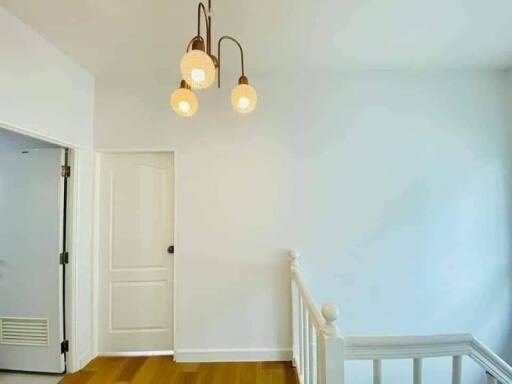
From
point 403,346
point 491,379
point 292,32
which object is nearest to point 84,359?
point 403,346

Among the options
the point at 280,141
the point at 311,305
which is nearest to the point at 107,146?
the point at 280,141

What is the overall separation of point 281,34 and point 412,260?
237 cm

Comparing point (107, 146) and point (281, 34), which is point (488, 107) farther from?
point (107, 146)

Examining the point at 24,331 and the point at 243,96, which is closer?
the point at 243,96

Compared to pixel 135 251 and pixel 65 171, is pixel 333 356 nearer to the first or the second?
pixel 135 251

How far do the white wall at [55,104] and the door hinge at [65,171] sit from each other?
0.10 meters

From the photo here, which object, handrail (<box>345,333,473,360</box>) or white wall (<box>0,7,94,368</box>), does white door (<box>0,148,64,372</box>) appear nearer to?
white wall (<box>0,7,94,368</box>)

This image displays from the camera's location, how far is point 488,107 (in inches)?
113

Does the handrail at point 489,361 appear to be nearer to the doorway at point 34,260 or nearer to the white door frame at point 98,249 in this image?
the white door frame at point 98,249

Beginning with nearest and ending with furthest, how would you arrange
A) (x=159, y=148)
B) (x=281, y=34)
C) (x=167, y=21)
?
(x=167, y=21), (x=281, y=34), (x=159, y=148)

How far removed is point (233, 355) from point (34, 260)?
2043 millimetres

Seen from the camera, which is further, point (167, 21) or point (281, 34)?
point (281, 34)

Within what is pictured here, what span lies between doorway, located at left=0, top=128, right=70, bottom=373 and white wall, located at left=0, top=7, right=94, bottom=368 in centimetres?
15

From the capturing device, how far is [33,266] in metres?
2.64
